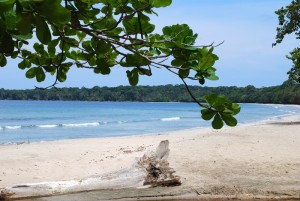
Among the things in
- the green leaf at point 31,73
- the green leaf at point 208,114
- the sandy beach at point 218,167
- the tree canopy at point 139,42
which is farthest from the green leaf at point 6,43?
the sandy beach at point 218,167

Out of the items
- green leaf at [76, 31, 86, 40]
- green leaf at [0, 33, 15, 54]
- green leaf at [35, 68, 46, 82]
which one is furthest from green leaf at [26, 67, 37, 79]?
green leaf at [0, 33, 15, 54]

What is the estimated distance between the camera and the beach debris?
19.3ft

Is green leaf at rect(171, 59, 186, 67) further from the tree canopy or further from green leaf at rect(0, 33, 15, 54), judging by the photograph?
green leaf at rect(0, 33, 15, 54)

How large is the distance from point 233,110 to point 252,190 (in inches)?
184

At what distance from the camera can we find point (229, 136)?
14234mm

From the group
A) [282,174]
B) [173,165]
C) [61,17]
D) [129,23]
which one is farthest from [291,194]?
[61,17]

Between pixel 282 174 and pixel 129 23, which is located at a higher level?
pixel 129 23

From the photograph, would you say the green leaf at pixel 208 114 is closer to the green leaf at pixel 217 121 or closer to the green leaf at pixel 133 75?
the green leaf at pixel 217 121

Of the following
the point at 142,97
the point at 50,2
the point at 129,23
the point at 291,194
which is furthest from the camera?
the point at 142,97

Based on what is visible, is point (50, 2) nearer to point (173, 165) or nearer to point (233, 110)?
point (233, 110)

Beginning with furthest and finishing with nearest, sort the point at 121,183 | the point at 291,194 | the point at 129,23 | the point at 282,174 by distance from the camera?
the point at 282,174
the point at 121,183
the point at 291,194
the point at 129,23

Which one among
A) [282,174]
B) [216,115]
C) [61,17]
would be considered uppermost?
[61,17]

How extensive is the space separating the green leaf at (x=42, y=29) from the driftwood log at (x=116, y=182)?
188 inches

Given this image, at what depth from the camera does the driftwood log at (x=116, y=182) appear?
5445 millimetres
